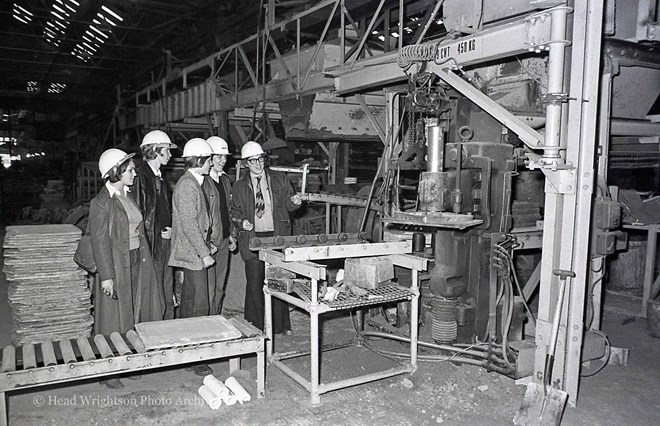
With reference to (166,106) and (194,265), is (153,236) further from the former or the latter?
(166,106)

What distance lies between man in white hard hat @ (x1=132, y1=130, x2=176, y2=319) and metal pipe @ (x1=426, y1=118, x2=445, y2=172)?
2.42 metres

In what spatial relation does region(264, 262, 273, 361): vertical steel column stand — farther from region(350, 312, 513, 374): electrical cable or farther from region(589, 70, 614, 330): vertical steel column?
A: region(589, 70, 614, 330): vertical steel column

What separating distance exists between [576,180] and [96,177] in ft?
42.5

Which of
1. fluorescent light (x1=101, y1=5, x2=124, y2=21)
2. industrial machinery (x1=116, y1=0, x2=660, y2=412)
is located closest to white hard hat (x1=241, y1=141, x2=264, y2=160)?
industrial machinery (x1=116, y1=0, x2=660, y2=412)

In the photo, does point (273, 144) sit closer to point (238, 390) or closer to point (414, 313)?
point (414, 313)

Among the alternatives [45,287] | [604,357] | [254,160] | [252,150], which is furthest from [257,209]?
[604,357]

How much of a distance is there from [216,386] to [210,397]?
126mm

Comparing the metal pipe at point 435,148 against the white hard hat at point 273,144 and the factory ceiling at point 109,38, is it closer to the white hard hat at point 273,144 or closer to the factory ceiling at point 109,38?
the white hard hat at point 273,144

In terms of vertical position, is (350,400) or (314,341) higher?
(314,341)

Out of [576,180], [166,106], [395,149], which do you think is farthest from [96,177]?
[576,180]

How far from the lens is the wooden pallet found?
3.14 metres

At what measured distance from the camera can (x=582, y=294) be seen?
390cm

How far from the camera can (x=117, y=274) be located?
4.20 metres

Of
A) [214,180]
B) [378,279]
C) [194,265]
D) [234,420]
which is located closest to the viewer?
[234,420]
